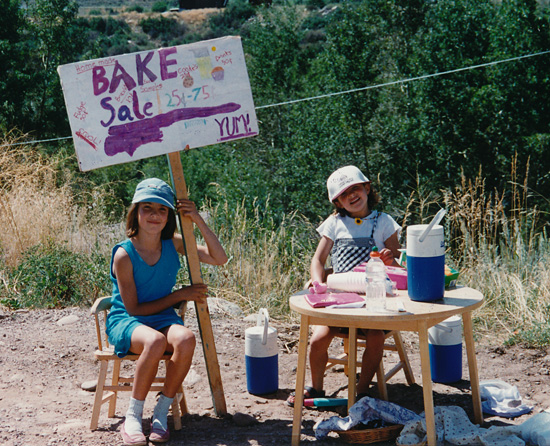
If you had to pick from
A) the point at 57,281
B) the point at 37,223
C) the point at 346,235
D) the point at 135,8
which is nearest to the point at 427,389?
the point at 346,235

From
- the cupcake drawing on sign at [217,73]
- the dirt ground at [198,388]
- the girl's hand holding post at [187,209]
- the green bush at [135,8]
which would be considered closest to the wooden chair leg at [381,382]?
the dirt ground at [198,388]

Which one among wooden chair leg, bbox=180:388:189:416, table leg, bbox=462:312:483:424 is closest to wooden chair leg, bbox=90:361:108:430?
wooden chair leg, bbox=180:388:189:416

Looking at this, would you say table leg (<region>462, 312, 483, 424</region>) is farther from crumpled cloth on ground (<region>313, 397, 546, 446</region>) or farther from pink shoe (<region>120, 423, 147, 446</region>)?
pink shoe (<region>120, 423, 147, 446</region>)

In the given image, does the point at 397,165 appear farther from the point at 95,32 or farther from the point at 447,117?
the point at 95,32

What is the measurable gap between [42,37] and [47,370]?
15.3 meters

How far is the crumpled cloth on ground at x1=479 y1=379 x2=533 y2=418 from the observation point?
3.62m

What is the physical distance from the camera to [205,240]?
11.9 ft

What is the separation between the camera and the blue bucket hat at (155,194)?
11.6 feet

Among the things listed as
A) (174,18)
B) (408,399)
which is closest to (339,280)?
(408,399)

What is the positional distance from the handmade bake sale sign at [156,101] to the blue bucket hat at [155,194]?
20cm

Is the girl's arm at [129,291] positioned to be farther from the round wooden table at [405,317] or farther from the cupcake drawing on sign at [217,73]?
the cupcake drawing on sign at [217,73]

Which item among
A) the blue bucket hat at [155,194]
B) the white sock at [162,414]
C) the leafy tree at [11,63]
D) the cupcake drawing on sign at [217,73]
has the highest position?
the leafy tree at [11,63]

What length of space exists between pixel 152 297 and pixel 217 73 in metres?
1.28

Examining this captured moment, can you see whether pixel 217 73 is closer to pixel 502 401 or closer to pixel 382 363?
pixel 382 363
